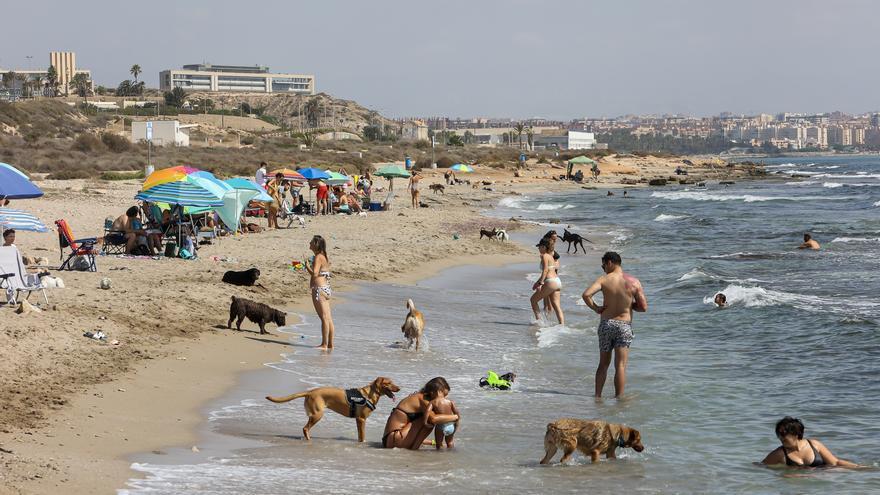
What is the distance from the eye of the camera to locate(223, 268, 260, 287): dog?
49.7 ft

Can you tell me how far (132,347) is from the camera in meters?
10.9

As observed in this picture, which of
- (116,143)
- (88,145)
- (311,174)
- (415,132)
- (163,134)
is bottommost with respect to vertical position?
(311,174)

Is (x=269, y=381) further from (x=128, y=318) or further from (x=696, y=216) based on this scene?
(x=696, y=216)

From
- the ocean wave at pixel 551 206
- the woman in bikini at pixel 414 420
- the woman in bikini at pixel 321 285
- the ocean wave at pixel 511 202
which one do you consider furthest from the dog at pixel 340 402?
the ocean wave at pixel 511 202

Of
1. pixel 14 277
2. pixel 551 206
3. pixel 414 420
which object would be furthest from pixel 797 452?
pixel 551 206

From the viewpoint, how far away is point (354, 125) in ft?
561

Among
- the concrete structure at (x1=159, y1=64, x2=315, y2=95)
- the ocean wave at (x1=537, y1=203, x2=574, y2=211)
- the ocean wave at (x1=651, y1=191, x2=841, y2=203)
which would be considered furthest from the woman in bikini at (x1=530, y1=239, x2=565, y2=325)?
the concrete structure at (x1=159, y1=64, x2=315, y2=95)

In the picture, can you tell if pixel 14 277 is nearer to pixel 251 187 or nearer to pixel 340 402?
pixel 340 402

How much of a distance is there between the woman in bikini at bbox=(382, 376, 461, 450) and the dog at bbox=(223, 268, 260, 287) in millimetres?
7026

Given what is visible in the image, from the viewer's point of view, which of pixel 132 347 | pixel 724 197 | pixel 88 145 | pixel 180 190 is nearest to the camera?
pixel 132 347

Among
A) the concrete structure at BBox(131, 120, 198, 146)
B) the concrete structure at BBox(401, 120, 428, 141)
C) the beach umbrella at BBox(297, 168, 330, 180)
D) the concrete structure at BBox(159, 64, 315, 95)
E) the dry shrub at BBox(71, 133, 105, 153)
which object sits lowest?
the beach umbrella at BBox(297, 168, 330, 180)

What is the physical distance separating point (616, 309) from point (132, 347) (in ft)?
16.2

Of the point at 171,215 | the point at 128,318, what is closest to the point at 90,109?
the point at 171,215

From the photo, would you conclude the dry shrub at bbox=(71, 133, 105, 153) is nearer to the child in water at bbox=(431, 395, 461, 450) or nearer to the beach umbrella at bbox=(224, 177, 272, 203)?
the beach umbrella at bbox=(224, 177, 272, 203)
